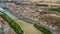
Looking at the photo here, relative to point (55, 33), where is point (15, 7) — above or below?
above

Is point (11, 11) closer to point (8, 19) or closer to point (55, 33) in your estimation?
point (8, 19)

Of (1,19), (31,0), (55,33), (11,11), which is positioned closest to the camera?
(55,33)

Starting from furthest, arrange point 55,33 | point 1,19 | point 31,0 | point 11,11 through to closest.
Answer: point 31,0, point 11,11, point 1,19, point 55,33

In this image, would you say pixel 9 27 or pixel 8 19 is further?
pixel 8 19

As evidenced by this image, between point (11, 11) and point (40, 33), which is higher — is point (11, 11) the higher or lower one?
the higher one

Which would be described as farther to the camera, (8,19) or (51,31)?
(8,19)

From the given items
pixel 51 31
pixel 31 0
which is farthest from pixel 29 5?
pixel 51 31

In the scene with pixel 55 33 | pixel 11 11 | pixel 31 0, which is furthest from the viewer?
pixel 31 0

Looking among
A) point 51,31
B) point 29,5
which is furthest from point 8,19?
point 51,31

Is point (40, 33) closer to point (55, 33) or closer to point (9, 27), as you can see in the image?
point (55, 33)
